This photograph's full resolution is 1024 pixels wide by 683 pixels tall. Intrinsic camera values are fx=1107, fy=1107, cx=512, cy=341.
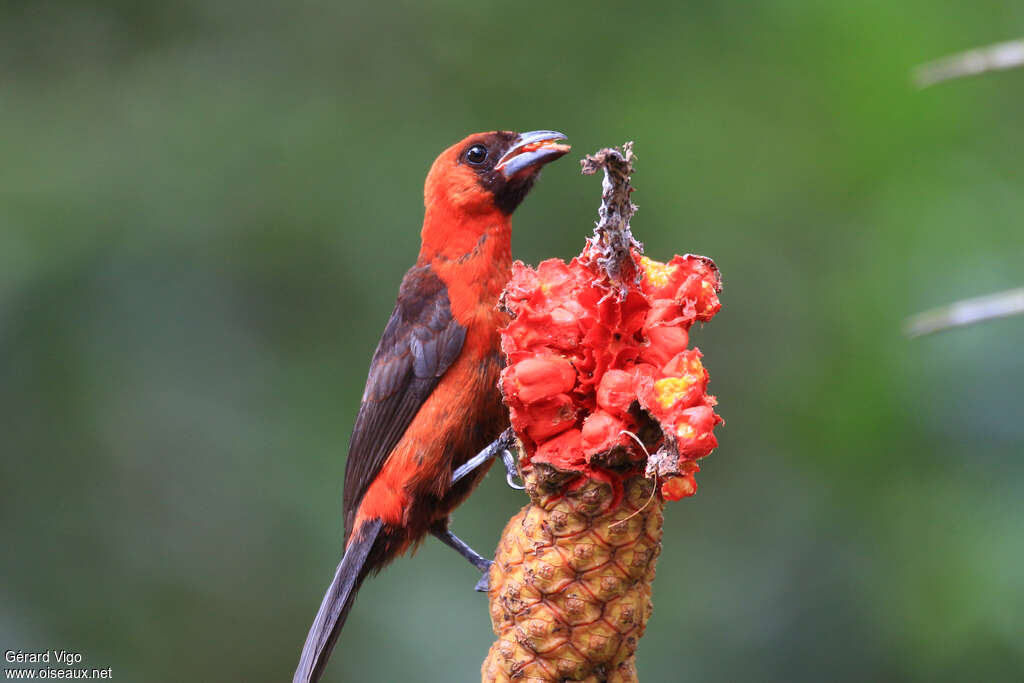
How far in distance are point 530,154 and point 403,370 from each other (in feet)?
2.24

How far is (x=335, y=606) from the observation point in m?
2.71

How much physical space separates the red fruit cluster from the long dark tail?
3.96ft

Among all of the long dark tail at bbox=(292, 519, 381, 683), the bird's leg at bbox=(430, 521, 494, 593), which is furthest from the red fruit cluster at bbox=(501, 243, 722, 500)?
the long dark tail at bbox=(292, 519, 381, 683)

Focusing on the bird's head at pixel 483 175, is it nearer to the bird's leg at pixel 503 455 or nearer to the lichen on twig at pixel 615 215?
the bird's leg at pixel 503 455

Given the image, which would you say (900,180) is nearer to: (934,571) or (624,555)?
(934,571)

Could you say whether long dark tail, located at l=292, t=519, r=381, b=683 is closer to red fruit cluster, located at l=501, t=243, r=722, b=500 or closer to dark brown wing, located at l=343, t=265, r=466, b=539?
dark brown wing, located at l=343, t=265, r=466, b=539

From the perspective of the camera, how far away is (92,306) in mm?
4184

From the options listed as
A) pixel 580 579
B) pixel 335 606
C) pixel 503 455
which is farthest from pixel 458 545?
pixel 580 579

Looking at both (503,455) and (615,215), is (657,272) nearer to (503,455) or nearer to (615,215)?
(615,215)

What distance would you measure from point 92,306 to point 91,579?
1.04 metres

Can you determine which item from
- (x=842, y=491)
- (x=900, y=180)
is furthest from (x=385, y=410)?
(x=900, y=180)

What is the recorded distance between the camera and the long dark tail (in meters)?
2.60

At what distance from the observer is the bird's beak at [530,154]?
2.56 m

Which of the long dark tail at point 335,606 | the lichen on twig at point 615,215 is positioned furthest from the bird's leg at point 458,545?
the lichen on twig at point 615,215
